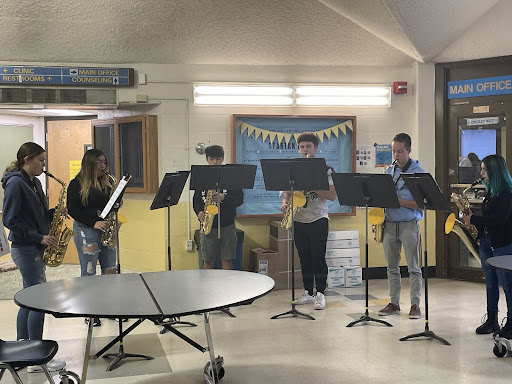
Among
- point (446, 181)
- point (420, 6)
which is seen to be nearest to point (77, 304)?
point (420, 6)

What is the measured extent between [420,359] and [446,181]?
3.36 meters

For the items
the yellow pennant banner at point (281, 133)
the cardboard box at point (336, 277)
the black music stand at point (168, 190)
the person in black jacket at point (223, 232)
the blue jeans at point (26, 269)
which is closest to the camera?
the blue jeans at point (26, 269)

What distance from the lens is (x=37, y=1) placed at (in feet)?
20.8

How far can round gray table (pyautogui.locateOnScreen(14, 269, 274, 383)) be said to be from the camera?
2.90m

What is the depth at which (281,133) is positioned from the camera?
23.6ft

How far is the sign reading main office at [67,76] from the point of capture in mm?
6621

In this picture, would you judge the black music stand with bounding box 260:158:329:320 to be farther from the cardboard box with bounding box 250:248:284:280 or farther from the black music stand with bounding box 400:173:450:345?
the cardboard box with bounding box 250:248:284:280

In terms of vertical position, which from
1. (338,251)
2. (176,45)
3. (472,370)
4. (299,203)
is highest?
(176,45)

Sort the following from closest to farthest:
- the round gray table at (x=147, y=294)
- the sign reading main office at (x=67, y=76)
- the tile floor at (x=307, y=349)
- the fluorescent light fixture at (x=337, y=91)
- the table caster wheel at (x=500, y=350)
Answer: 1. the round gray table at (x=147, y=294)
2. the tile floor at (x=307, y=349)
3. the table caster wheel at (x=500, y=350)
4. the sign reading main office at (x=67, y=76)
5. the fluorescent light fixture at (x=337, y=91)

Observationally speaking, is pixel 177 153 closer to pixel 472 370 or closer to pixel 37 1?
pixel 37 1

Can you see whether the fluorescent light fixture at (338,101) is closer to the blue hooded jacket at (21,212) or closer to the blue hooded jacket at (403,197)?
the blue hooded jacket at (403,197)

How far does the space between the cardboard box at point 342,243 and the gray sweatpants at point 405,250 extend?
138 cm

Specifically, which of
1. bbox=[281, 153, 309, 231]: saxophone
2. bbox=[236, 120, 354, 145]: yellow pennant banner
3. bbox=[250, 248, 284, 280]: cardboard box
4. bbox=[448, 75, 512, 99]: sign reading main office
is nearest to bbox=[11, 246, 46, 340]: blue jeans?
bbox=[281, 153, 309, 231]: saxophone

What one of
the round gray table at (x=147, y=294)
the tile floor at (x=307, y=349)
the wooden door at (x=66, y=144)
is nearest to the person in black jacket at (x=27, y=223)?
the tile floor at (x=307, y=349)
